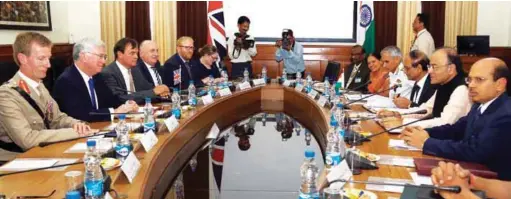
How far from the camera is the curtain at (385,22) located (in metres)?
7.02

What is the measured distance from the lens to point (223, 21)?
686 centimetres

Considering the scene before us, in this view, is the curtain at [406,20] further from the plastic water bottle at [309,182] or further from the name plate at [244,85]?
the plastic water bottle at [309,182]

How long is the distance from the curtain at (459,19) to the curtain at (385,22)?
0.74 metres

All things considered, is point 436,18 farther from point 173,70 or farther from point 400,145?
point 400,145

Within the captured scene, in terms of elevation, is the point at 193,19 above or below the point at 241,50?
above

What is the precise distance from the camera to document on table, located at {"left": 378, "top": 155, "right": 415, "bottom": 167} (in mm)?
1952

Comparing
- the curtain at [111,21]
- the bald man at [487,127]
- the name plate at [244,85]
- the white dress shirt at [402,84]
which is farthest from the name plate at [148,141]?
the curtain at [111,21]

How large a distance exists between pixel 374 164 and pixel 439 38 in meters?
5.61

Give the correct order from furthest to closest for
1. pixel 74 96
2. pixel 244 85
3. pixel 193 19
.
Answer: pixel 193 19, pixel 244 85, pixel 74 96

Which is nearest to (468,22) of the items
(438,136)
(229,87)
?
(229,87)

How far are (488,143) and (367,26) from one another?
5257mm

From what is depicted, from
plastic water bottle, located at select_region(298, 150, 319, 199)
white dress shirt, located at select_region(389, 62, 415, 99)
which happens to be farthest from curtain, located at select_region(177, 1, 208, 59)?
plastic water bottle, located at select_region(298, 150, 319, 199)

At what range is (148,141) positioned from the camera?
2295 mm

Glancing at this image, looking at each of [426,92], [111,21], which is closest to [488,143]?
[426,92]
